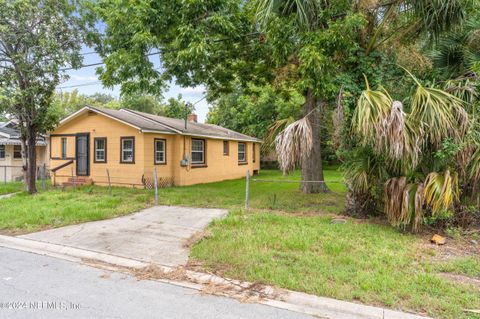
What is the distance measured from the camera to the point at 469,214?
21.9ft

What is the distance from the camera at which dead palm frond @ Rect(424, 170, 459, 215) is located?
6.14 metres

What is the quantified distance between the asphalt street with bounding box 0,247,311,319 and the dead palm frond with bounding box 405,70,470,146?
450 centimetres

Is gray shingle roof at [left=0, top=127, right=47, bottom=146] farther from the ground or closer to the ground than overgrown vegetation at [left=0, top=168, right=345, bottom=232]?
farther from the ground

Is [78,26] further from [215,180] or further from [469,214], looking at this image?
[469,214]

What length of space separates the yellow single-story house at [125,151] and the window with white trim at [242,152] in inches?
164

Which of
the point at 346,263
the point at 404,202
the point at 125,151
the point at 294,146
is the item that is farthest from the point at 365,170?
the point at 125,151

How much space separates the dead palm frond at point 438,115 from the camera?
20.3 feet

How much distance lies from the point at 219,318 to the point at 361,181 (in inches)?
194

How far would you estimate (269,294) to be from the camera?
13.6ft

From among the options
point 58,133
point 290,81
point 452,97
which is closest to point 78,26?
point 58,133

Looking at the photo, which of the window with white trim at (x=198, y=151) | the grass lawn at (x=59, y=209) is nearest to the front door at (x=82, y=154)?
the grass lawn at (x=59, y=209)

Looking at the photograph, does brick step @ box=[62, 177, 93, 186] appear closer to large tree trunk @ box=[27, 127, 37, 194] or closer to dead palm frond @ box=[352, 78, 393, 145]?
large tree trunk @ box=[27, 127, 37, 194]

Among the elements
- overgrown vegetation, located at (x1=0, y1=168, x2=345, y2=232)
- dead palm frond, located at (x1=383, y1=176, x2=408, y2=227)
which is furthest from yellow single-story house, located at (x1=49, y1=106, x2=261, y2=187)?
dead palm frond, located at (x1=383, y1=176, x2=408, y2=227)

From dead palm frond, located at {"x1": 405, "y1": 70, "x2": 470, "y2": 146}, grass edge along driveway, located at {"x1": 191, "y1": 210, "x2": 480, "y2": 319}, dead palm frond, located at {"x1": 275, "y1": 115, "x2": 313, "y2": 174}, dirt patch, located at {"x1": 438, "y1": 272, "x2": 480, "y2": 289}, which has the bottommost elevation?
dirt patch, located at {"x1": 438, "y1": 272, "x2": 480, "y2": 289}
